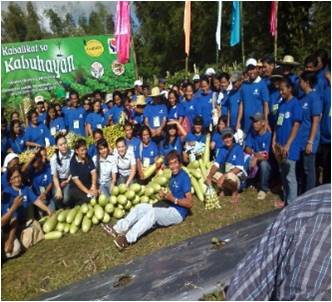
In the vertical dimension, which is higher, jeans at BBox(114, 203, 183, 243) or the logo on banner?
the logo on banner

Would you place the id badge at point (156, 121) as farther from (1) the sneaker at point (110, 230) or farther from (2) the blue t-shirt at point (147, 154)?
(1) the sneaker at point (110, 230)

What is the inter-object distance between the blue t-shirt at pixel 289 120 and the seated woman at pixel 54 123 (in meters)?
3.54

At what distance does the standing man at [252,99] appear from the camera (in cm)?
708

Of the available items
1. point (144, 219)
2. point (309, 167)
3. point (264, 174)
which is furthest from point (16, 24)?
point (309, 167)

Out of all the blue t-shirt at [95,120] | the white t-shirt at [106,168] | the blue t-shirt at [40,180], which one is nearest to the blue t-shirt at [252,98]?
the white t-shirt at [106,168]

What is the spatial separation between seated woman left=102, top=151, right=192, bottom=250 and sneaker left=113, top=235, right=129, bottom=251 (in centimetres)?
9

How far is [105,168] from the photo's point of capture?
21.3 ft

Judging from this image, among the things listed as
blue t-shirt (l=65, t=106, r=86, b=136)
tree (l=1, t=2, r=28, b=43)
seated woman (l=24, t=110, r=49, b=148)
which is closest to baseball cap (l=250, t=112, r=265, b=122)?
blue t-shirt (l=65, t=106, r=86, b=136)

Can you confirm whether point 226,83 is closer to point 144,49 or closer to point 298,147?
point 298,147

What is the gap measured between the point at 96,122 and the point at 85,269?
3.79 m

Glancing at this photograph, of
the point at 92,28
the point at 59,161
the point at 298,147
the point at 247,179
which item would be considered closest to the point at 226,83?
the point at 247,179

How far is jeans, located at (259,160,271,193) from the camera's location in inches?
257

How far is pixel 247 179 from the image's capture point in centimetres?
680

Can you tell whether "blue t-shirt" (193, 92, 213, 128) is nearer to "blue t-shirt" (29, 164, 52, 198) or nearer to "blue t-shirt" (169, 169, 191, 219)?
"blue t-shirt" (169, 169, 191, 219)
